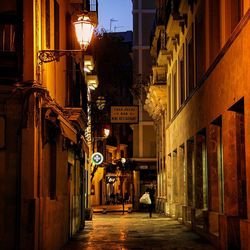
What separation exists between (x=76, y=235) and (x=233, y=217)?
833cm

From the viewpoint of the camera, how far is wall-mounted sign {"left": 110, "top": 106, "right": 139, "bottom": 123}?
33.3m

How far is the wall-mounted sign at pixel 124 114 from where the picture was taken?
33.3 metres

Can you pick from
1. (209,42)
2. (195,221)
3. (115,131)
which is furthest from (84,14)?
(115,131)

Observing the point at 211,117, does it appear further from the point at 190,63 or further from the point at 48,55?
the point at 190,63

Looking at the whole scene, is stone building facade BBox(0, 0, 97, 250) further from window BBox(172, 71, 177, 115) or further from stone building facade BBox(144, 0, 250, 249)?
window BBox(172, 71, 177, 115)

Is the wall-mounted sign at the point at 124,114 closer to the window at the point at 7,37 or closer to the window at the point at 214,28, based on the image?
the window at the point at 214,28

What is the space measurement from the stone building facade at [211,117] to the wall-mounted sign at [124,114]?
85.1 inches

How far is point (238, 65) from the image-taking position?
15.7m

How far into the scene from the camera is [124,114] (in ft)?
110

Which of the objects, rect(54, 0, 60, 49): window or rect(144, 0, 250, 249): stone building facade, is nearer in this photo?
rect(144, 0, 250, 249): stone building facade

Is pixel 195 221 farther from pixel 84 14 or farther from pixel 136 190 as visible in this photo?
pixel 136 190

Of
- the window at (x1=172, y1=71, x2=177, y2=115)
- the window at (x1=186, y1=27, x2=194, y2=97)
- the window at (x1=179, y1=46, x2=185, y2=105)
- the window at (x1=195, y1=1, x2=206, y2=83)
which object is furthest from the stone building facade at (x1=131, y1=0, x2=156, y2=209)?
the window at (x1=195, y1=1, x2=206, y2=83)

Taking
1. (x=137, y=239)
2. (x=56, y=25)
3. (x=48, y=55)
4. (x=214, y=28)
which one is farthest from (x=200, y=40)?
(x=48, y=55)

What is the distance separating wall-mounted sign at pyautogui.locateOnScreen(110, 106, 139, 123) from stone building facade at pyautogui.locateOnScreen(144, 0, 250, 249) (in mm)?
2162
